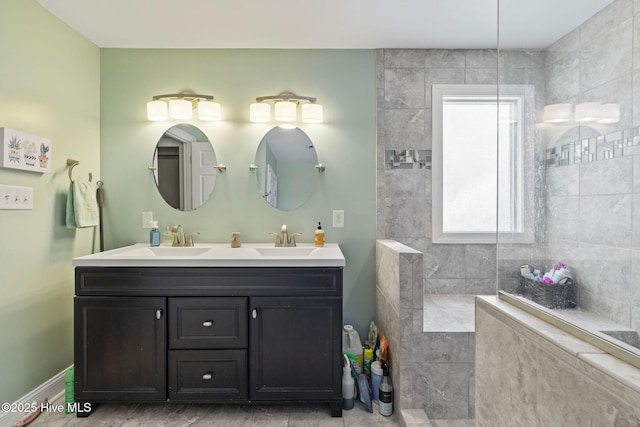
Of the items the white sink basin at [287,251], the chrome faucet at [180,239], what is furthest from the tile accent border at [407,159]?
the chrome faucet at [180,239]

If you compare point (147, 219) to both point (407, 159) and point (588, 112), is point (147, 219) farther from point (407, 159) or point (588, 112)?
point (588, 112)

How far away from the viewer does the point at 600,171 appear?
0.73 m

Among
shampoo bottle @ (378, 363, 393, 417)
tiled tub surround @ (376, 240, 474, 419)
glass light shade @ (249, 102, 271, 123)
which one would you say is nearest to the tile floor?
shampoo bottle @ (378, 363, 393, 417)

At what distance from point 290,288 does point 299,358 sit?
0.40m

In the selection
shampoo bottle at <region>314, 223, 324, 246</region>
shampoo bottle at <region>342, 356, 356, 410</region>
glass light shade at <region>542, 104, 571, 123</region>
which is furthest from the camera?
shampoo bottle at <region>314, 223, 324, 246</region>

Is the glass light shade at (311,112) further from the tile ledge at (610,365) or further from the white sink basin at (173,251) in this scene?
the tile ledge at (610,365)

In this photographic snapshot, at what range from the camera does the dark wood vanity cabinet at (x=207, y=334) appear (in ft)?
6.12

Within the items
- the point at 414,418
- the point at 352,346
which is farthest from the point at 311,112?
the point at 414,418

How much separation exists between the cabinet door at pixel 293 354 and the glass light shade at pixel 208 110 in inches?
57.1

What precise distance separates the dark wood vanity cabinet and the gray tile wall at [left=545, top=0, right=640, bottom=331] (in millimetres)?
1242

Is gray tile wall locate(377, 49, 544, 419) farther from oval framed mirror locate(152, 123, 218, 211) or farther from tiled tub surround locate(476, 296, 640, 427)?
tiled tub surround locate(476, 296, 640, 427)

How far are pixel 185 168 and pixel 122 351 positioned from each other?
1.33 metres

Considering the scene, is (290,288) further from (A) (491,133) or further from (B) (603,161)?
(A) (491,133)

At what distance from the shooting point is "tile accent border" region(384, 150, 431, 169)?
2.55m
